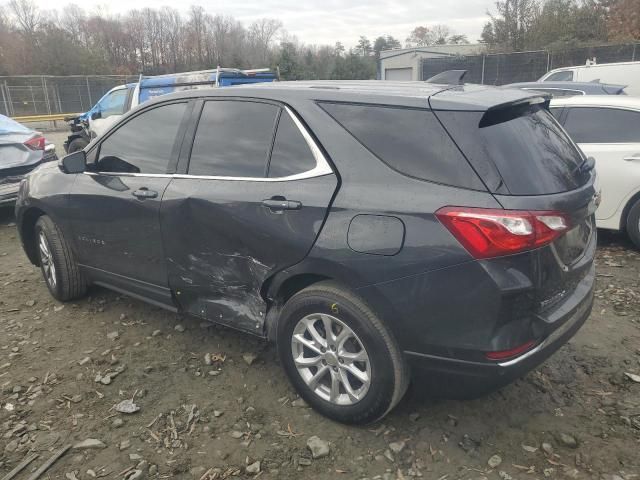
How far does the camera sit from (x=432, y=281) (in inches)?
90.4

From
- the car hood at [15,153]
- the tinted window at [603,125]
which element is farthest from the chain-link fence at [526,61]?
the car hood at [15,153]

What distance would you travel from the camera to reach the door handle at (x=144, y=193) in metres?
3.35

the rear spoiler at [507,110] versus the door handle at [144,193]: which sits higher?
the rear spoiler at [507,110]

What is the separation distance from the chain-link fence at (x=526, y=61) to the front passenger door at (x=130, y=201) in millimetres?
22091

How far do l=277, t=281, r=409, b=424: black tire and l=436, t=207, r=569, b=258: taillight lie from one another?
23.5 inches

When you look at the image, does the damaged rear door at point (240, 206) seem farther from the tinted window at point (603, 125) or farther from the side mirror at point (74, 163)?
the tinted window at point (603, 125)

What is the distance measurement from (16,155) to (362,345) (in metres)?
6.39

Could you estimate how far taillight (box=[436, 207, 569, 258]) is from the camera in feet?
7.20

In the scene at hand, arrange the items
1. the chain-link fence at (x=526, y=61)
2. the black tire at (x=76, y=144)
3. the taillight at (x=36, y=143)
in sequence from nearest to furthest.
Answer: the taillight at (x=36, y=143) → the black tire at (x=76, y=144) → the chain-link fence at (x=526, y=61)

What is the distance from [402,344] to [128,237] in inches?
83.8

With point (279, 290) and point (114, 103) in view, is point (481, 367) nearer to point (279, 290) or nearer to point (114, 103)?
point (279, 290)

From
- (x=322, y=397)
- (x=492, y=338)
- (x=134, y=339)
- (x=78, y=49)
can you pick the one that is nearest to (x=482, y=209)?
(x=492, y=338)

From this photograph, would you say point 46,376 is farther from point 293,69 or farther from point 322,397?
point 293,69

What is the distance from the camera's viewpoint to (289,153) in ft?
9.24
